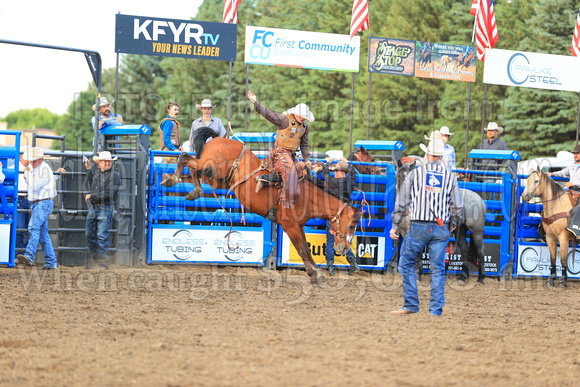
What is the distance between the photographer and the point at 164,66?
4722 cm

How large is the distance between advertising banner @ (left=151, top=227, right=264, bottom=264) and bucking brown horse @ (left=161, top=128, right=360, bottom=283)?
132cm

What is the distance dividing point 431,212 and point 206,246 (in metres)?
5.20

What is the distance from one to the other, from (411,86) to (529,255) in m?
23.3

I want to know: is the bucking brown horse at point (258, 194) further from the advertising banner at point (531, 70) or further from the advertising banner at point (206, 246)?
the advertising banner at point (531, 70)

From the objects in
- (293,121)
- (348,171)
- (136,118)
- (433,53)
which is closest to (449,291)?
(348,171)

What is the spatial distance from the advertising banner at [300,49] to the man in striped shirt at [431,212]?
888 centimetres

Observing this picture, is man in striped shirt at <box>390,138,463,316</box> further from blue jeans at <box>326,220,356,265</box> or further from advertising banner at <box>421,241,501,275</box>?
advertising banner at <box>421,241,501,275</box>

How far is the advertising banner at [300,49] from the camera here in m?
15.8

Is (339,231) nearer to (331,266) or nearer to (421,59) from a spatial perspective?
(331,266)

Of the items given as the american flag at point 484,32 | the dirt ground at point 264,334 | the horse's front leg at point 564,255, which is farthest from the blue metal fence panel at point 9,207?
the american flag at point 484,32

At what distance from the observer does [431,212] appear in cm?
736

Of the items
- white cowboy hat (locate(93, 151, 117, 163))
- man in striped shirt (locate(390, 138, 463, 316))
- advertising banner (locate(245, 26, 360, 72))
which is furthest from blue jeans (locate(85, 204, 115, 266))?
advertising banner (locate(245, 26, 360, 72))

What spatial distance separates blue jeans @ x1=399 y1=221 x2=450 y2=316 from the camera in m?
7.42

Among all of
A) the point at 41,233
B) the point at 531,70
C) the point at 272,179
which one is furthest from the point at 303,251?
the point at 531,70
